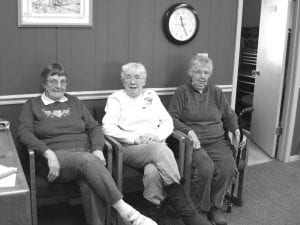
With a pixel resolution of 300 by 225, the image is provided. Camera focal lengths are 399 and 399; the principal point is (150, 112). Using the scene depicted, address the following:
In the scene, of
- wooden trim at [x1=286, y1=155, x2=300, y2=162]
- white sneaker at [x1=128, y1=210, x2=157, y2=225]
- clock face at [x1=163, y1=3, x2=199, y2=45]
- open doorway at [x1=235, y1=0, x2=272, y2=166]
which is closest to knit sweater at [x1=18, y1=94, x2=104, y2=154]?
white sneaker at [x1=128, y1=210, x2=157, y2=225]

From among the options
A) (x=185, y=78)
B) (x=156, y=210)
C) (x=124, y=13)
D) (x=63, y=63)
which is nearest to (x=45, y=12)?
(x=63, y=63)

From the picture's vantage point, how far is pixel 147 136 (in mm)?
2799

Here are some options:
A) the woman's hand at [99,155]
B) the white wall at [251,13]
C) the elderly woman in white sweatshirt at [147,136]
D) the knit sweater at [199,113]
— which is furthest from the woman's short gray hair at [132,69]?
the white wall at [251,13]

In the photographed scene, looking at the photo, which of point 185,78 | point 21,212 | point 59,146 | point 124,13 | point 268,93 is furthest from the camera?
point 268,93

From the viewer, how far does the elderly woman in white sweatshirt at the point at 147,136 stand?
258 centimetres

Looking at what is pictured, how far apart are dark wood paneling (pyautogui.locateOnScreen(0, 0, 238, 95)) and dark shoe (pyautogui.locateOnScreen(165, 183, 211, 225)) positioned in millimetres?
977

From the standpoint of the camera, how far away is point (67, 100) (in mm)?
2740

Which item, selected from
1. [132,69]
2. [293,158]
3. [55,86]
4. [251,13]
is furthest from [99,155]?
[251,13]

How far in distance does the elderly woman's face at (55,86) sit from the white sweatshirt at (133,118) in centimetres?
36

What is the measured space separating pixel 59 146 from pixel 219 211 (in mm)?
1231

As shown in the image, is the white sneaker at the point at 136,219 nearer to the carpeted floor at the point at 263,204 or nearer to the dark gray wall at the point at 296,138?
the carpeted floor at the point at 263,204

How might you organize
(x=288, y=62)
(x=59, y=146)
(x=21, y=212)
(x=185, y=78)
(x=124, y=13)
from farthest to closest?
(x=288, y=62), (x=185, y=78), (x=124, y=13), (x=59, y=146), (x=21, y=212)

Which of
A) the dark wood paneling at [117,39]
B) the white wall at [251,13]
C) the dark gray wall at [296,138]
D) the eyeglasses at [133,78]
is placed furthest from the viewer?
the white wall at [251,13]

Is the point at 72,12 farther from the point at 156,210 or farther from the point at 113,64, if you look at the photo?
the point at 156,210
